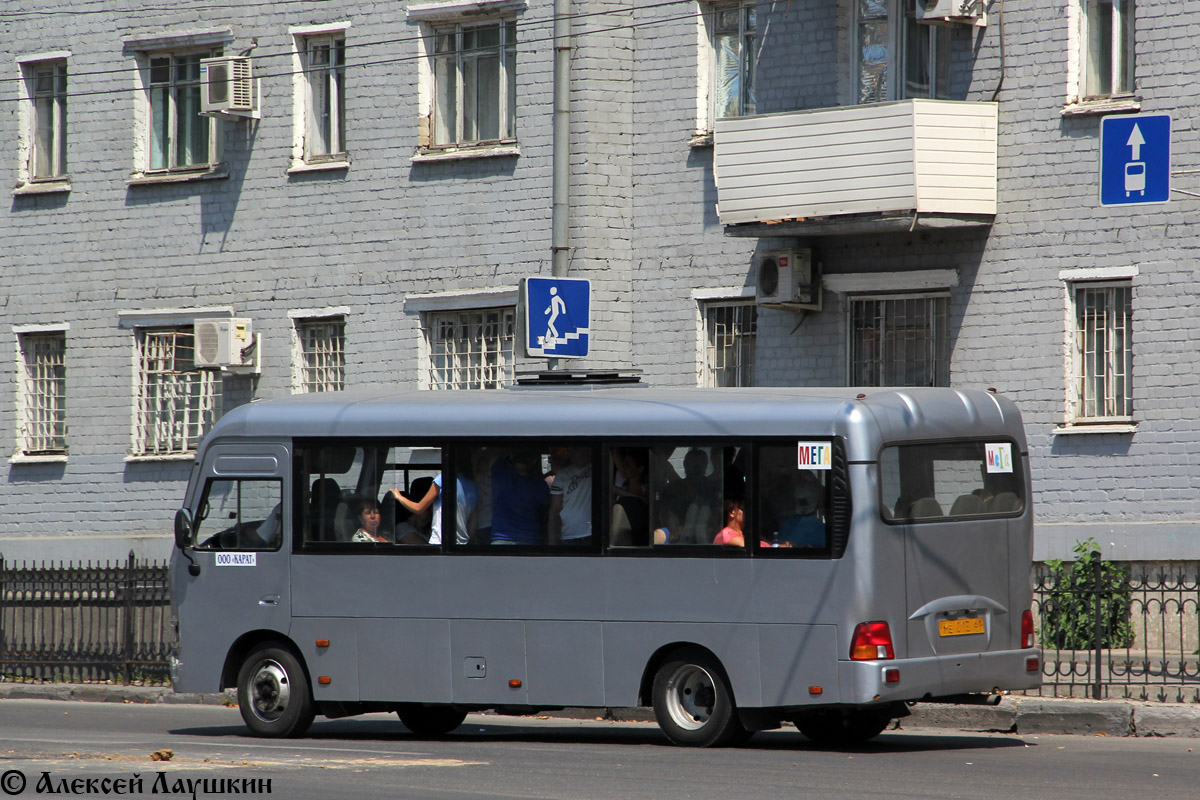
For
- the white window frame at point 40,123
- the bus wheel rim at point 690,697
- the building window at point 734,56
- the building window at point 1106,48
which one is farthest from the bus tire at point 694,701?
the white window frame at point 40,123

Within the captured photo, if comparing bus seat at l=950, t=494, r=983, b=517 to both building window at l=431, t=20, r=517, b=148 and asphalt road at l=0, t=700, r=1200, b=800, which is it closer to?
asphalt road at l=0, t=700, r=1200, b=800

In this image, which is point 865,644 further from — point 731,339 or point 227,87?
point 227,87

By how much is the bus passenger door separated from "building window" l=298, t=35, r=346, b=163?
9.61 metres

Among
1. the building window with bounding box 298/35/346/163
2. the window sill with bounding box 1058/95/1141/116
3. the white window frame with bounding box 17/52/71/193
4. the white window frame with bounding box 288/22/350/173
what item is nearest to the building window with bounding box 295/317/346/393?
the white window frame with bounding box 288/22/350/173

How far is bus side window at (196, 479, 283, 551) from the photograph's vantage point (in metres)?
14.8

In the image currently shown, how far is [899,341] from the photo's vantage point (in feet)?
67.6

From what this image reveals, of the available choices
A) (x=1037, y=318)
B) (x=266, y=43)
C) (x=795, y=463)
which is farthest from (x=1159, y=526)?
(x=266, y=43)

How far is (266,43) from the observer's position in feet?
79.4

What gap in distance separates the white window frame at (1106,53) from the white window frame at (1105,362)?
1.72 meters

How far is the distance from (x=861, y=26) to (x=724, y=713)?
9.96 meters

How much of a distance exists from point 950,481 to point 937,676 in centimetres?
136

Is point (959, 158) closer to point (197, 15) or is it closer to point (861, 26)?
point (861, 26)

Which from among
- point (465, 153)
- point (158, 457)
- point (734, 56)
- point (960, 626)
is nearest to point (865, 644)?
point (960, 626)

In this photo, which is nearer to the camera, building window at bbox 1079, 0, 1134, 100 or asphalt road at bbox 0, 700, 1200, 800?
asphalt road at bbox 0, 700, 1200, 800
